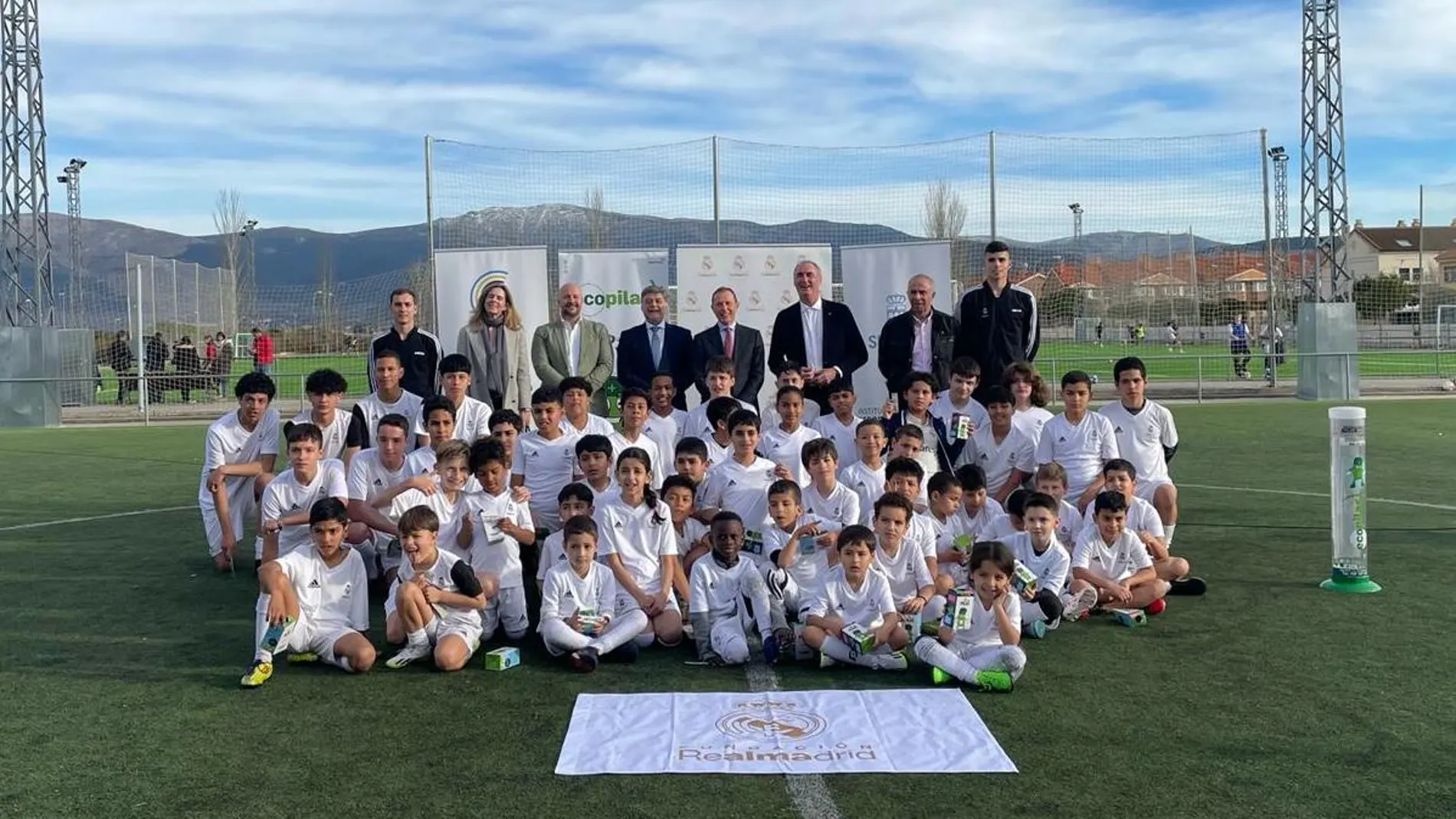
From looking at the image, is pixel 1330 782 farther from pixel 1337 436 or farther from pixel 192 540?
pixel 192 540

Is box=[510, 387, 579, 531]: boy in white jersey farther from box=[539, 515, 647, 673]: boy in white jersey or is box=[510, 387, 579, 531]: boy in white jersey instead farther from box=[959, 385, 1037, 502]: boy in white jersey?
box=[959, 385, 1037, 502]: boy in white jersey

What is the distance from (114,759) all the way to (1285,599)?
5.91 metres

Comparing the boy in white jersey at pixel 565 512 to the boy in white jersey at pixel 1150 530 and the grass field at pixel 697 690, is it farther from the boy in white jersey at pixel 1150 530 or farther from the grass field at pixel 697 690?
the boy in white jersey at pixel 1150 530

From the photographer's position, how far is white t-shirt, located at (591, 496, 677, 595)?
5.91 meters

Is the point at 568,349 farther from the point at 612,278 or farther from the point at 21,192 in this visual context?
the point at 21,192

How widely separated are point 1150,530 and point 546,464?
3.66 meters

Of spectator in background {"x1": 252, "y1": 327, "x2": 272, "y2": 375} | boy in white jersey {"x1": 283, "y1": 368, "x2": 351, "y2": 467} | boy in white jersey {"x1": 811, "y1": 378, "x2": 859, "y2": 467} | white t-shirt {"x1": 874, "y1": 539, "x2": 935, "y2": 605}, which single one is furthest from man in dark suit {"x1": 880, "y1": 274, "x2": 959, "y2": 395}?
spectator in background {"x1": 252, "y1": 327, "x2": 272, "y2": 375}

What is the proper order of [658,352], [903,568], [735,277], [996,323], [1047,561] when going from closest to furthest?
1. [903,568]
2. [1047,561]
3. [996,323]
4. [658,352]
5. [735,277]

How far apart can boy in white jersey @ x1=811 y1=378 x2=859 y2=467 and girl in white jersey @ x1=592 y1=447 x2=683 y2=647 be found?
5.40 ft

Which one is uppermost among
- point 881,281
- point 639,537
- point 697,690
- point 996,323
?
point 881,281

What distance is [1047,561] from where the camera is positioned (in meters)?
5.82

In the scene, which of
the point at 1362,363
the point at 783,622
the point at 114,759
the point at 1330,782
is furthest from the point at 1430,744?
the point at 1362,363

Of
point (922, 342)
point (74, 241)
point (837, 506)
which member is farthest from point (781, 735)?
point (74, 241)

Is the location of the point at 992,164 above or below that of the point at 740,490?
above
